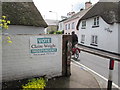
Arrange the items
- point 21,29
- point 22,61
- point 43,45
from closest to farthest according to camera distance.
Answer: point 22,61 < point 43,45 < point 21,29

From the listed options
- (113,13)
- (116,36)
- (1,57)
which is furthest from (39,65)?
(113,13)

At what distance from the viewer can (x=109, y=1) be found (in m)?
13.5

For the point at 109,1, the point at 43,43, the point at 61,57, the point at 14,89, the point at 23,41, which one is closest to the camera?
the point at 14,89

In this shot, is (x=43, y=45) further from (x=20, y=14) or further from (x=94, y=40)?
(x=94, y=40)

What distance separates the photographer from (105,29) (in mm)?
11891

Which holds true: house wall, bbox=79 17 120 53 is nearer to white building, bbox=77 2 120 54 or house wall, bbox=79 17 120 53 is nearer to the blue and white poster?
white building, bbox=77 2 120 54

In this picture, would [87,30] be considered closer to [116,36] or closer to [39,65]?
[116,36]

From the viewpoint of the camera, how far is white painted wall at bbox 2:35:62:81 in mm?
3777

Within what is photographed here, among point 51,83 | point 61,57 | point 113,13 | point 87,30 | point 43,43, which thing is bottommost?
point 51,83

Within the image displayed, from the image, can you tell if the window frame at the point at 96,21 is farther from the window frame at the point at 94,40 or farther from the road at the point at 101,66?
the road at the point at 101,66

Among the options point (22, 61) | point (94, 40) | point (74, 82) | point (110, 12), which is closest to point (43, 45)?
point (22, 61)

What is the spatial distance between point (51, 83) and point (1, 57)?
6.91 ft

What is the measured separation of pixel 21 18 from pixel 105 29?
925 centimetres

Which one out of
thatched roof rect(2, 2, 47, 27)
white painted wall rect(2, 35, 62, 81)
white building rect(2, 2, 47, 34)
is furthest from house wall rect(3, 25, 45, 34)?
white painted wall rect(2, 35, 62, 81)
